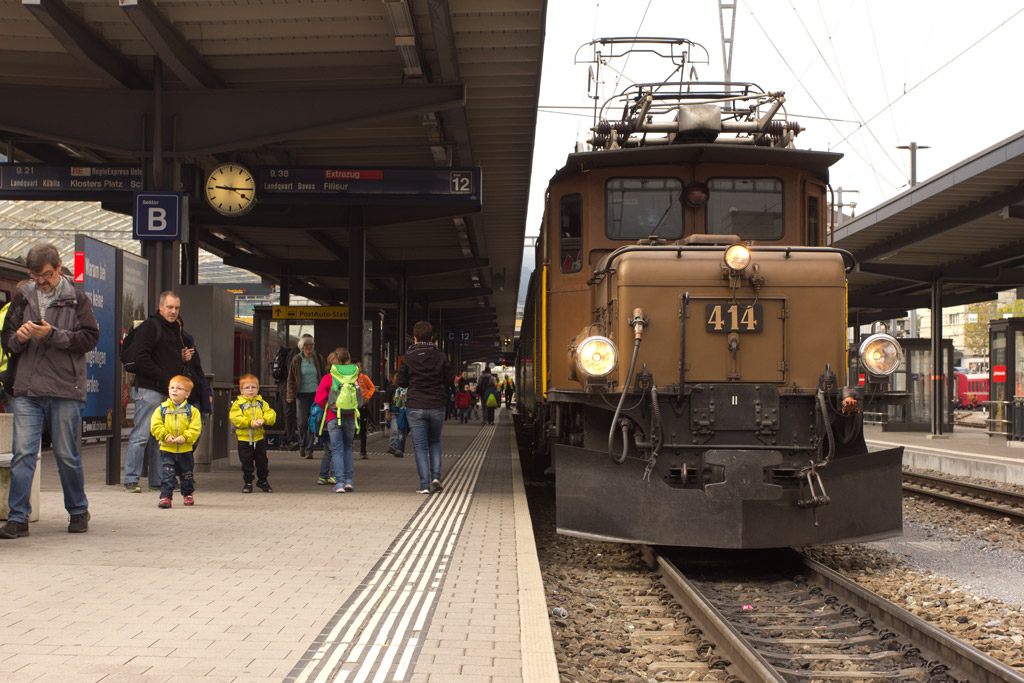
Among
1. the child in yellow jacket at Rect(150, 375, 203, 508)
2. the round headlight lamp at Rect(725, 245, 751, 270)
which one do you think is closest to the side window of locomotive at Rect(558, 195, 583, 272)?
the round headlight lamp at Rect(725, 245, 751, 270)

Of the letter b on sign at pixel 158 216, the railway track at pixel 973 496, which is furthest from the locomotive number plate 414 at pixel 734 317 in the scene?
the letter b on sign at pixel 158 216

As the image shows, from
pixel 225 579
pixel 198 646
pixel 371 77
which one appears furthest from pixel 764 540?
pixel 371 77

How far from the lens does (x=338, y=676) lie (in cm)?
408

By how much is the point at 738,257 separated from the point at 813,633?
2.92m

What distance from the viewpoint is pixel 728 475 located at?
23.1ft

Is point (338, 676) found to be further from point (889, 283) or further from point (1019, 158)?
point (889, 283)

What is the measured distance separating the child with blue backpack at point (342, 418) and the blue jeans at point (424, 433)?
751 mm

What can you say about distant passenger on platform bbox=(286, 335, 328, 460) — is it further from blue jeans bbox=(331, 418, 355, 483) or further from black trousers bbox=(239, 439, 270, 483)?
black trousers bbox=(239, 439, 270, 483)

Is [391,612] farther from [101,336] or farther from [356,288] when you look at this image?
[356,288]

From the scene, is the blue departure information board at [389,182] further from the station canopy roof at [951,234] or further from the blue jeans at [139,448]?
the station canopy roof at [951,234]

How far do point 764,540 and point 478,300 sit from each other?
125ft

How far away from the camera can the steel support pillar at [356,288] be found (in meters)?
22.1

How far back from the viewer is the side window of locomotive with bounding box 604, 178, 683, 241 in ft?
29.0

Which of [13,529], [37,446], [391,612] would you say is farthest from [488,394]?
[391,612]
